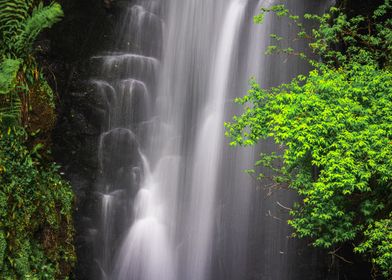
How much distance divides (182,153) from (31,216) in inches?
210

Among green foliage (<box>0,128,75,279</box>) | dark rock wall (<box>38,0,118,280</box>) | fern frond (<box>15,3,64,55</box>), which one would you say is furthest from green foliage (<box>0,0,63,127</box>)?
dark rock wall (<box>38,0,118,280</box>)

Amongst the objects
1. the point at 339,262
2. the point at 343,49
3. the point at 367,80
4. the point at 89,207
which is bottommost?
the point at 339,262

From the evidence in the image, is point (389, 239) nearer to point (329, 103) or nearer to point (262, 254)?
point (329, 103)

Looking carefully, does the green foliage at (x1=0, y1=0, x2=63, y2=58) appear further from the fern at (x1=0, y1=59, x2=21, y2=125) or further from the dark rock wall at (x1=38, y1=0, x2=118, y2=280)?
the dark rock wall at (x1=38, y1=0, x2=118, y2=280)

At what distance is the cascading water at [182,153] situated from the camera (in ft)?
45.2

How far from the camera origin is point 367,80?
10.2 m

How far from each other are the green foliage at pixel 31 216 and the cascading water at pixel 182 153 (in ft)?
8.12

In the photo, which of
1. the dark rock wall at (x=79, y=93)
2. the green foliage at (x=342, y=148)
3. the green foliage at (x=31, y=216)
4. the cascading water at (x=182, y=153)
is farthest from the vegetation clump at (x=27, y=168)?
the green foliage at (x=342, y=148)

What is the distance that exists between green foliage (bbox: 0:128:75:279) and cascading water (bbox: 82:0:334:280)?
2.48m

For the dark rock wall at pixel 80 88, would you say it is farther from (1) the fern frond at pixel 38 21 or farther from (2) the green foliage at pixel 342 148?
(2) the green foliage at pixel 342 148

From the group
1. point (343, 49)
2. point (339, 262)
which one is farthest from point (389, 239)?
point (343, 49)

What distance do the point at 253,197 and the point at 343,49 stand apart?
4.40 meters

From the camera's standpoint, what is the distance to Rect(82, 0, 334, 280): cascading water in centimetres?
1378

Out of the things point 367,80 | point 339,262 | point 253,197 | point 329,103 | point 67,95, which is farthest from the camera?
point 67,95
